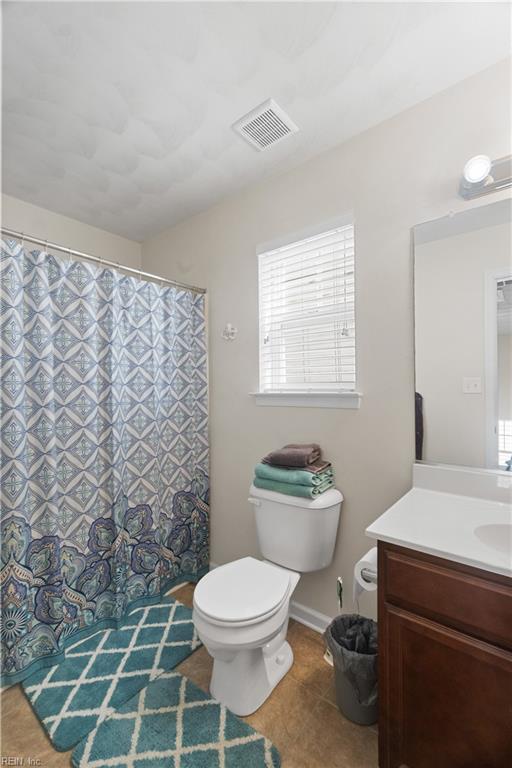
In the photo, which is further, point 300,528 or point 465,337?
point 300,528

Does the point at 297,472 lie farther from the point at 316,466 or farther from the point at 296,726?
the point at 296,726

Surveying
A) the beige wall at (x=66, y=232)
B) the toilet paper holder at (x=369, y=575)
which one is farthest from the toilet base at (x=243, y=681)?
the beige wall at (x=66, y=232)

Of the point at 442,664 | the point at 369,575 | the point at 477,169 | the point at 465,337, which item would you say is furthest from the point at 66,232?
the point at 442,664

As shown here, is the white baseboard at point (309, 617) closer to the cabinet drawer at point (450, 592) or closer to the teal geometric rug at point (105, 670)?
the teal geometric rug at point (105, 670)

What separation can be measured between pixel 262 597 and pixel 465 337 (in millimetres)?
1294

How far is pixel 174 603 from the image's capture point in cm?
199

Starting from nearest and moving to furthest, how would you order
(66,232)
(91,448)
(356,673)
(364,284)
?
(356,673)
(364,284)
(91,448)
(66,232)

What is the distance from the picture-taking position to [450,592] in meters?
0.94

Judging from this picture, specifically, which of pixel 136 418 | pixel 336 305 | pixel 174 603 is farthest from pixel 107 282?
pixel 174 603

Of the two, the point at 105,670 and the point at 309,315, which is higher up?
the point at 309,315

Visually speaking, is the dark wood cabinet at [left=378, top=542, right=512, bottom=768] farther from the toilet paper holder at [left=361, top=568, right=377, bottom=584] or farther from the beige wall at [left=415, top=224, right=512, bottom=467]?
the beige wall at [left=415, top=224, right=512, bottom=467]

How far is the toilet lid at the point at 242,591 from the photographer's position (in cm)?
126

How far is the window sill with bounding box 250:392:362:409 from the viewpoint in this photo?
165 cm

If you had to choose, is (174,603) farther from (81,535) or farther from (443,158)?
(443,158)
